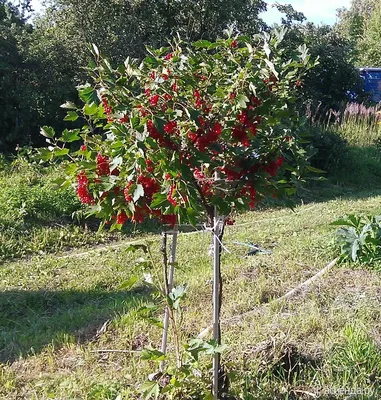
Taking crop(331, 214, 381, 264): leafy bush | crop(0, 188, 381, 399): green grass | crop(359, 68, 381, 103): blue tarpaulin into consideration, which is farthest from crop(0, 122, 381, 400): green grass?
crop(359, 68, 381, 103): blue tarpaulin

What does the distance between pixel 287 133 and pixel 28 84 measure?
8.92m

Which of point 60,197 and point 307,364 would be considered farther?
point 60,197

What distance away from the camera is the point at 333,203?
8.57 m

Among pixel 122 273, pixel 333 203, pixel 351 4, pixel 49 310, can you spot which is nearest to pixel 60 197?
pixel 122 273

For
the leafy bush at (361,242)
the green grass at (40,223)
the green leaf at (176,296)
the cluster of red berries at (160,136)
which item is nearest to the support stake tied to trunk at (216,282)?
the green leaf at (176,296)

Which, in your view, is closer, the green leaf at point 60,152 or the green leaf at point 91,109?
the green leaf at point 91,109

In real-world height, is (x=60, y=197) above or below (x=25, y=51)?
below

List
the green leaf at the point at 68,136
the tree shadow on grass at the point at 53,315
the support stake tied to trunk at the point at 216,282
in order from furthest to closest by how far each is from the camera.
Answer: the tree shadow on grass at the point at 53,315 < the support stake tied to trunk at the point at 216,282 < the green leaf at the point at 68,136

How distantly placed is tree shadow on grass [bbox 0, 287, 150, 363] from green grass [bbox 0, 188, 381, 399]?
1 centimetres

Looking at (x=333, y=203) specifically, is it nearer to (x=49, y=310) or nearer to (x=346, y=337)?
(x=49, y=310)

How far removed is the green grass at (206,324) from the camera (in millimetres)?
2873

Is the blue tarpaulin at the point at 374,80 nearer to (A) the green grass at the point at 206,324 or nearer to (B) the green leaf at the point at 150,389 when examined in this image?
(A) the green grass at the point at 206,324

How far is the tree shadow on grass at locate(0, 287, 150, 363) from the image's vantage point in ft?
12.5

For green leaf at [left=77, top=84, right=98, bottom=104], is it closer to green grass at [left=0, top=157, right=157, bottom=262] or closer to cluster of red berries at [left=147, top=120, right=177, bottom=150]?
cluster of red berries at [left=147, top=120, right=177, bottom=150]
